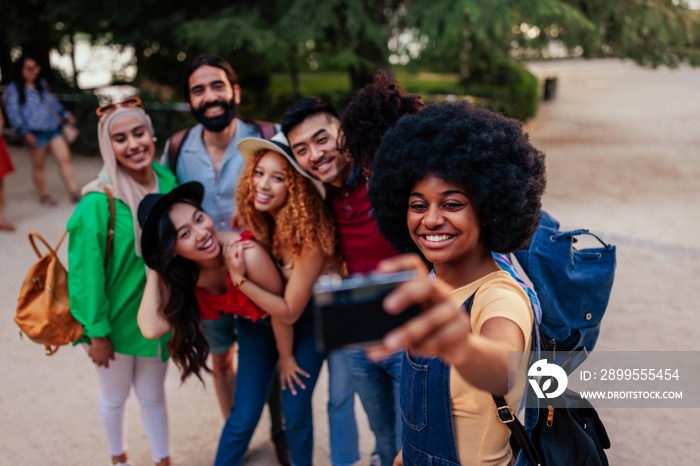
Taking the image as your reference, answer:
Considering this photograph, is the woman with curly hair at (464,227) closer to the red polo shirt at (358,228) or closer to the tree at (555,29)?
the red polo shirt at (358,228)

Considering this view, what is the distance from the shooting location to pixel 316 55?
10.6 m

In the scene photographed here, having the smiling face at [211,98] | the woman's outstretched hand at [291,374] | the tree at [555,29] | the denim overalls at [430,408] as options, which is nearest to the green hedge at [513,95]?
the tree at [555,29]

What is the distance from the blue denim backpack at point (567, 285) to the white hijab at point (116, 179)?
75.0 inches

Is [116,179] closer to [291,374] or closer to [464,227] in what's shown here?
[291,374]

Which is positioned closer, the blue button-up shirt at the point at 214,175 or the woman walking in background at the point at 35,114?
the blue button-up shirt at the point at 214,175

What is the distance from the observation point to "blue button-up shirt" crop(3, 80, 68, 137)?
299 inches

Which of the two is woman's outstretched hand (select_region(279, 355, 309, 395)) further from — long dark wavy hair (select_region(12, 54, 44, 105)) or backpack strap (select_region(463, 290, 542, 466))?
long dark wavy hair (select_region(12, 54, 44, 105))

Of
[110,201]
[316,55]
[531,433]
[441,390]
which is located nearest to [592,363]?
[531,433]

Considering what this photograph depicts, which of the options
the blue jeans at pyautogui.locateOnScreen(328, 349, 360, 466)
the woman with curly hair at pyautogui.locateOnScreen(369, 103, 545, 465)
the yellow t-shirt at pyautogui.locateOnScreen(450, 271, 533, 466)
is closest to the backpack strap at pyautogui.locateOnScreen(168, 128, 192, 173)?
the blue jeans at pyautogui.locateOnScreen(328, 349, 360, 466)

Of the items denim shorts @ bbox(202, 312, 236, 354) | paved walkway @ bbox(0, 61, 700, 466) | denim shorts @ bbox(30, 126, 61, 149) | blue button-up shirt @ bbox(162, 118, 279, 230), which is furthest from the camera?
denim shorts @ bbox(30, 126, 61, 149)

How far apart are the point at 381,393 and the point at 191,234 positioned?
1.16 m

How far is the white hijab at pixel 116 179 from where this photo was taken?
301 centimetres

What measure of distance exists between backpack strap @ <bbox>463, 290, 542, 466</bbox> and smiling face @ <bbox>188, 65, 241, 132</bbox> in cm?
233

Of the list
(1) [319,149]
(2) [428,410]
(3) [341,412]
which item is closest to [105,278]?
(1) [319,149]
